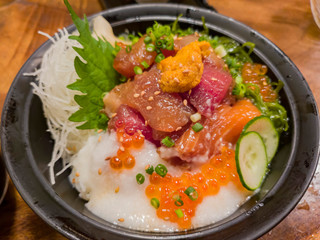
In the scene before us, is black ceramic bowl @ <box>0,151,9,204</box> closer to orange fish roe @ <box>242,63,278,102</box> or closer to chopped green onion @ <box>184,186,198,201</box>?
chopped green onion @ <box>184,186,198,201</box>

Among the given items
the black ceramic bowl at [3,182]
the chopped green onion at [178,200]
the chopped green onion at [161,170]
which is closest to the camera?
the chopped green onion at [178,200]

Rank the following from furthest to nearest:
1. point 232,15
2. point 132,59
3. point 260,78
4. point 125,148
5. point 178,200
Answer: point 232,15 < point 260,78 < point 132,59 < point 125,148 < point 178,200

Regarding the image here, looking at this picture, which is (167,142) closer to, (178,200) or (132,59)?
(178,200)

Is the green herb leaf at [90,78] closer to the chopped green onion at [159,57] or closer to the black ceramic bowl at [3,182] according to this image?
the chopped green onion at [159,57]

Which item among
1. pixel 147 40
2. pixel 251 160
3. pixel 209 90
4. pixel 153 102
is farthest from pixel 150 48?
pixel 251 160

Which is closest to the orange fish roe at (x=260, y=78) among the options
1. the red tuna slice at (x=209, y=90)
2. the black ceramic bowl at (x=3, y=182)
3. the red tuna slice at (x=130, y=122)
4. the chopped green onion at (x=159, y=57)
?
the red tuna slice at (x=209, y=90)
